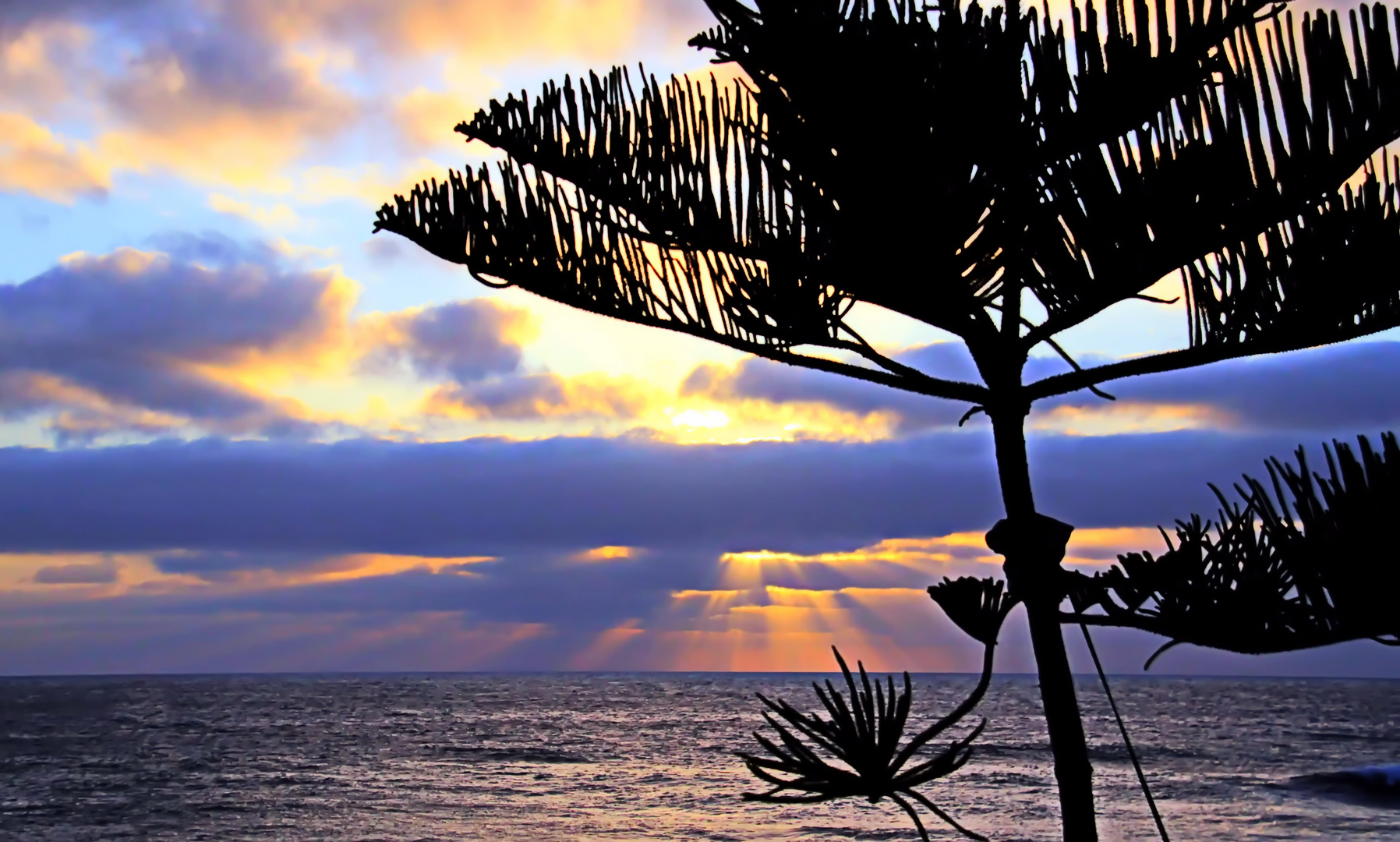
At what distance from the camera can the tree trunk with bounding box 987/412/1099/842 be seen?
5.05 ft

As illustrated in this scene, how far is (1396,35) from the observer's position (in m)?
1.68

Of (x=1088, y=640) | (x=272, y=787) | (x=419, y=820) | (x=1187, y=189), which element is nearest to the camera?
(x=1088, y=640)

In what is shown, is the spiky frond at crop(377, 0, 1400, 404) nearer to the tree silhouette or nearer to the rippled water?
the tree silhouette

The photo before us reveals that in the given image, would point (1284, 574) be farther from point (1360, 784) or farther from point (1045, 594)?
point (1360, 784)

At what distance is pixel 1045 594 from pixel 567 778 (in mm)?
23486

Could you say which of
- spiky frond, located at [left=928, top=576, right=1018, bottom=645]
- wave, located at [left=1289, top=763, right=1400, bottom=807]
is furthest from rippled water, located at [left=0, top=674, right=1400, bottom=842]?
spiky frond, located at [left=928, top=576, right=1018, bottom=645]

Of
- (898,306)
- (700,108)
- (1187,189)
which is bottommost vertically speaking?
(898,306)

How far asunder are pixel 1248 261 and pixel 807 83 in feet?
2.66

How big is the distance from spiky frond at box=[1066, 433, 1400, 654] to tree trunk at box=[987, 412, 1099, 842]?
0.21 ft

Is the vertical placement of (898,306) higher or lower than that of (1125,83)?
lower

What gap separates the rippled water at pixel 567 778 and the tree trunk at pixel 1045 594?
13915 millimetres

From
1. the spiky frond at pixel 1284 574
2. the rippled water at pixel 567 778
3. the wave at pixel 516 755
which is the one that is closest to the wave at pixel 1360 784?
the rippled water at pixel 567 778

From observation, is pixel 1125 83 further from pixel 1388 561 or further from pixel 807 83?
pixel 1388 561

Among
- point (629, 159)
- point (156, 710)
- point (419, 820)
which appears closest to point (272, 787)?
point (419, 820)
